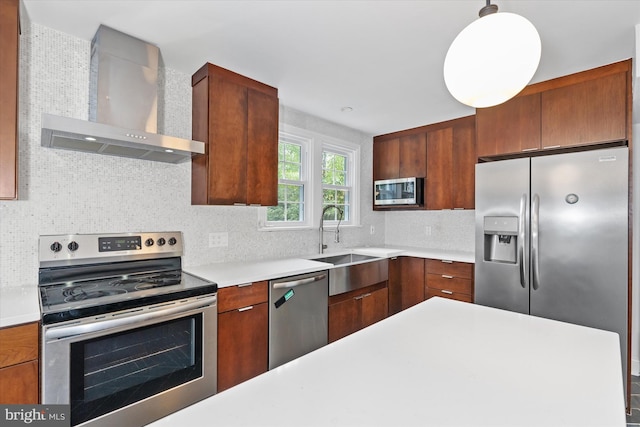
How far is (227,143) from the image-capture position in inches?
93.7

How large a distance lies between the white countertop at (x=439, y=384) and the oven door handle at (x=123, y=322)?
3.52 ft

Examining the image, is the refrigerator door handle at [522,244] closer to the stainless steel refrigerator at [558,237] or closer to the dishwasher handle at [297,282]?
the stainless steel refrigerator at [558,237]

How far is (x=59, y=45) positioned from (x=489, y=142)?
10.4 ft

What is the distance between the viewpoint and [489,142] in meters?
2.77

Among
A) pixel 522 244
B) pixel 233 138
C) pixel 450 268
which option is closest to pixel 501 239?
pixel 522 244

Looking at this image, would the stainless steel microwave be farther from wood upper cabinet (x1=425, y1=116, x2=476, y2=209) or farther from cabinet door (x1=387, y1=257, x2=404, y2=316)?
cabinet door (x1=387, y1=257, x2=404, y2=316)

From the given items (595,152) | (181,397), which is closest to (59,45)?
(181,397)

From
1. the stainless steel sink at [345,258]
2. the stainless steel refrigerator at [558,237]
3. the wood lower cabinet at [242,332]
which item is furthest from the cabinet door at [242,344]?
the stainless steel refrigerator at [558,237]

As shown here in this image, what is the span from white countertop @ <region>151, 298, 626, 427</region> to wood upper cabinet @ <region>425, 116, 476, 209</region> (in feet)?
7.78

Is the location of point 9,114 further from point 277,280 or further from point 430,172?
point 430,172

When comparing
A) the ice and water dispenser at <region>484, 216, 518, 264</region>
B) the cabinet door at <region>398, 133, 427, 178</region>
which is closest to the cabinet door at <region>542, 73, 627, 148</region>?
the ice and water dispenser at <region>484, 216, 518, 264</region>

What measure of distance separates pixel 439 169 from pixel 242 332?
268 centimetres

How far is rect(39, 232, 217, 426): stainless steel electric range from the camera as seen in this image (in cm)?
144

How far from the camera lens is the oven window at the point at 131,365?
1481mm
